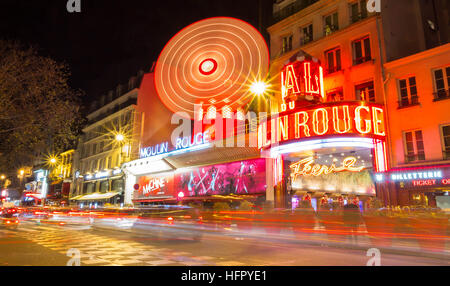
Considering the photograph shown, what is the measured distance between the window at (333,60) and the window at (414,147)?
5.96 metres

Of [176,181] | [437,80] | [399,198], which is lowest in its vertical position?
[399,198]

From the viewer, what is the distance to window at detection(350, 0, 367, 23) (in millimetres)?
18953

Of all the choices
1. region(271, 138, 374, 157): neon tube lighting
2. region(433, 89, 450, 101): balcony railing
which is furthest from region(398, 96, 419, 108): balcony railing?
region(271, 138, 374, 157): neon tube lighting

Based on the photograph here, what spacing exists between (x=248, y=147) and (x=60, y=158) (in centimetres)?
4421

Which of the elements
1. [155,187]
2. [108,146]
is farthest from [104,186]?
[155,187]

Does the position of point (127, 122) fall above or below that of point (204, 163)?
above

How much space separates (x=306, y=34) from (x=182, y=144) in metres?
12.8

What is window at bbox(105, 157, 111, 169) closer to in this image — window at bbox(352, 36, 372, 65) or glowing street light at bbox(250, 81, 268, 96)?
glowing street light at bbox(250, 81, 268, 96)

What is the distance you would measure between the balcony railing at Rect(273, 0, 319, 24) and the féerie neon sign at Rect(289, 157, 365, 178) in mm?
10771

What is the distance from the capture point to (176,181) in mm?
29672

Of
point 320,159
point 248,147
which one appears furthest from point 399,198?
point 248,147

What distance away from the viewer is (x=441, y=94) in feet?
50.0

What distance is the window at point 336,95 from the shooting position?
1914 cm

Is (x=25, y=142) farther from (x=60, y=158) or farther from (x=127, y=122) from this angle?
(x=60, y=158)
